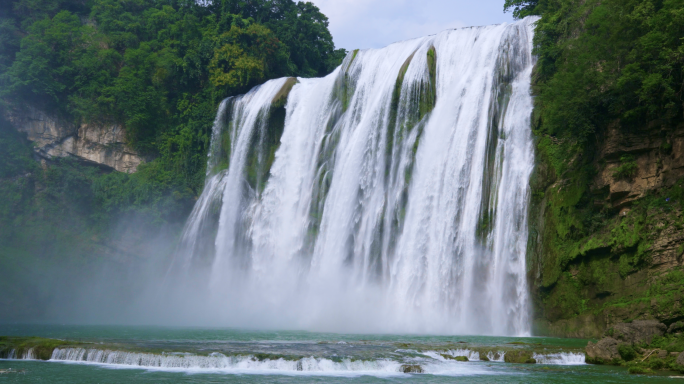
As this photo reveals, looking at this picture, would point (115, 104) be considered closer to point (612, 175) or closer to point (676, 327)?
point (612, 175)

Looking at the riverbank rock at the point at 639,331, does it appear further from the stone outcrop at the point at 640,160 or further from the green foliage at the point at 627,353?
the stone outcrop at the point at 640,160

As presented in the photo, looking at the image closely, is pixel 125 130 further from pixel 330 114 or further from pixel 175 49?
pixel 330 114

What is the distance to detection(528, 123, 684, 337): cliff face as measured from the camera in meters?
19.1

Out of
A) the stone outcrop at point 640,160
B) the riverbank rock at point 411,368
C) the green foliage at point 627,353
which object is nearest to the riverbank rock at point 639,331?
the green foliage at point 627,353

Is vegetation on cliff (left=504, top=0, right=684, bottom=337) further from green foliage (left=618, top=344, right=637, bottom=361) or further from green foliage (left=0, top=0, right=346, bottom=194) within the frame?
green foliage (left=0, top=0, right=346, bottom=194)

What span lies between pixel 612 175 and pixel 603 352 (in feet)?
26.1

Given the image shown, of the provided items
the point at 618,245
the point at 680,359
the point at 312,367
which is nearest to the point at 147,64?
the point at 312,367

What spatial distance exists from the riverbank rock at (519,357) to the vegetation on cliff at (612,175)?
468 cm

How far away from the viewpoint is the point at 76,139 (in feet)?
145

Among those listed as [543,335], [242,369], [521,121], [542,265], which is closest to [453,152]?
[521,121]

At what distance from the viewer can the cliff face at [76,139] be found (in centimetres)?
4278

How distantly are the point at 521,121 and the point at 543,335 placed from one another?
31.8ft

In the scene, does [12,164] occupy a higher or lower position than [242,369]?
higher

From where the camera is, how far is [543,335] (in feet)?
72.2
